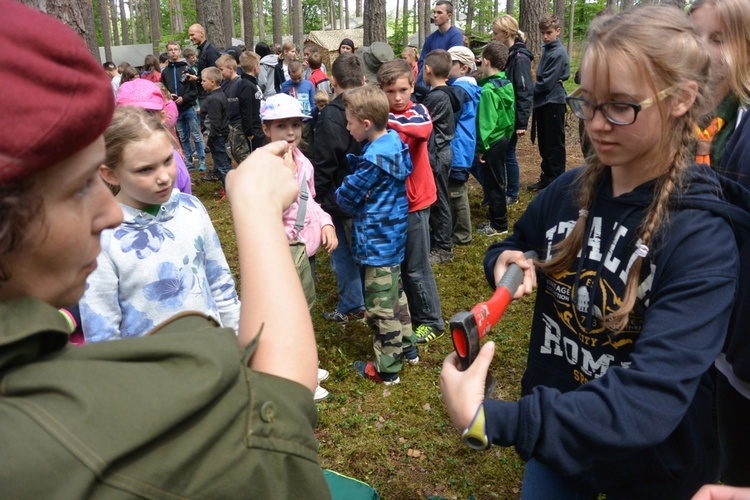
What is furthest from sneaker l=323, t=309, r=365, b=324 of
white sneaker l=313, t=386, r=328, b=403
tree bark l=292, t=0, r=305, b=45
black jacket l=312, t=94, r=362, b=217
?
tree bark l=292, t=0, r=305, b=45

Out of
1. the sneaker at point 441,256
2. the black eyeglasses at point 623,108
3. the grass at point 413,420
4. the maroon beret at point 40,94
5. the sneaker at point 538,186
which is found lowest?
the grass at point 413,420

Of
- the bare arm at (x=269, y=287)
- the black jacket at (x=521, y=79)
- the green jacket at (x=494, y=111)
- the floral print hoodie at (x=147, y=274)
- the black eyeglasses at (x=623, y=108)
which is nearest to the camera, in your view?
the bare arm at (x=269, y=287)

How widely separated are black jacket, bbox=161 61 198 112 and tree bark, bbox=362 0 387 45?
12.7 feet

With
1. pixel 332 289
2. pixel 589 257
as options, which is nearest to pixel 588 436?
pixel 589 257

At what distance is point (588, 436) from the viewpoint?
127 centimetres

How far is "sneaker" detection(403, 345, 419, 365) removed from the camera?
15.5ft

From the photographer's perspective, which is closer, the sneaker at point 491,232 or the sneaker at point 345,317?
the sneaker at point 345,317

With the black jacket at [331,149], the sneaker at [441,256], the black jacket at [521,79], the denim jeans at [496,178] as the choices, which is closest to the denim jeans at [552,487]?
the black jacket at [331,149]

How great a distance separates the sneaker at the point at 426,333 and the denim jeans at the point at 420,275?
0.04 metres

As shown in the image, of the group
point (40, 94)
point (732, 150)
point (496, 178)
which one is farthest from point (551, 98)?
point (40, 94)

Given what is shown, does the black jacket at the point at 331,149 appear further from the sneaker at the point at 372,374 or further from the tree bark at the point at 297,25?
the tree bark at the point at 297,25

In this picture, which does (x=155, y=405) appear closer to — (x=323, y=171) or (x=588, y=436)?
(x=588, y=436)

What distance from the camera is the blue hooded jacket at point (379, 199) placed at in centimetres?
413

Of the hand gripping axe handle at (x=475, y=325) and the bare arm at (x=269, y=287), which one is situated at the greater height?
the bare arm at (x=269, y=287)
